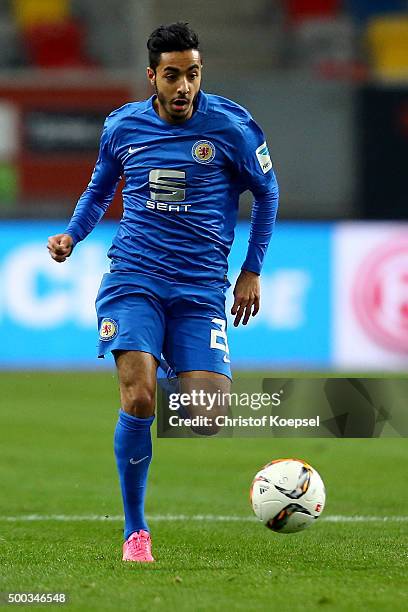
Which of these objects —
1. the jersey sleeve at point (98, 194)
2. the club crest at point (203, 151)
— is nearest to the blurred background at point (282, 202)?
the jersey sleeve at point (98, 194)

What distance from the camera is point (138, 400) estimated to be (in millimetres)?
4953

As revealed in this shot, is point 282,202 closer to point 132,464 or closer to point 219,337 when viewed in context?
point 219,337

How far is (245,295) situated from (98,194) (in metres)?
0.72

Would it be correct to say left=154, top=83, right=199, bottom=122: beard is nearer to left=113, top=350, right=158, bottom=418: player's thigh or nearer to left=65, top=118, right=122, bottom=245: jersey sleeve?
left=65, top=118, right=122, bottom=245: jersey sleeve

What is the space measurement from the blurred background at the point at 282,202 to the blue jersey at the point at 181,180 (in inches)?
319

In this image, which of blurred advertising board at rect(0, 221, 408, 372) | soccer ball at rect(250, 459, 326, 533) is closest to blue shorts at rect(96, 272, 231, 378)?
soccer ball at rect(250, 459, 326, 533)

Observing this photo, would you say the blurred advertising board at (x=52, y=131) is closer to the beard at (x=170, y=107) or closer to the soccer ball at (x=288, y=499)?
the beard at (x=170, y=107)

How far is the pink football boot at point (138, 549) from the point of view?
16.3ft

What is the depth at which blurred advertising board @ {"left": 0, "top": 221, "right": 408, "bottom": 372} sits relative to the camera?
1338cm

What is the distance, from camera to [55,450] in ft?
29.0

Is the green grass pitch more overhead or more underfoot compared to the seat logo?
more underfoot

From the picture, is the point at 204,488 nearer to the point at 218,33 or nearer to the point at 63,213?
the point at 63,213

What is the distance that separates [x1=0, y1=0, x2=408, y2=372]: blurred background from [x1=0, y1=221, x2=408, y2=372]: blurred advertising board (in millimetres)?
13

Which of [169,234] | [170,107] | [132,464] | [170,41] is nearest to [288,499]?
[132,464]
